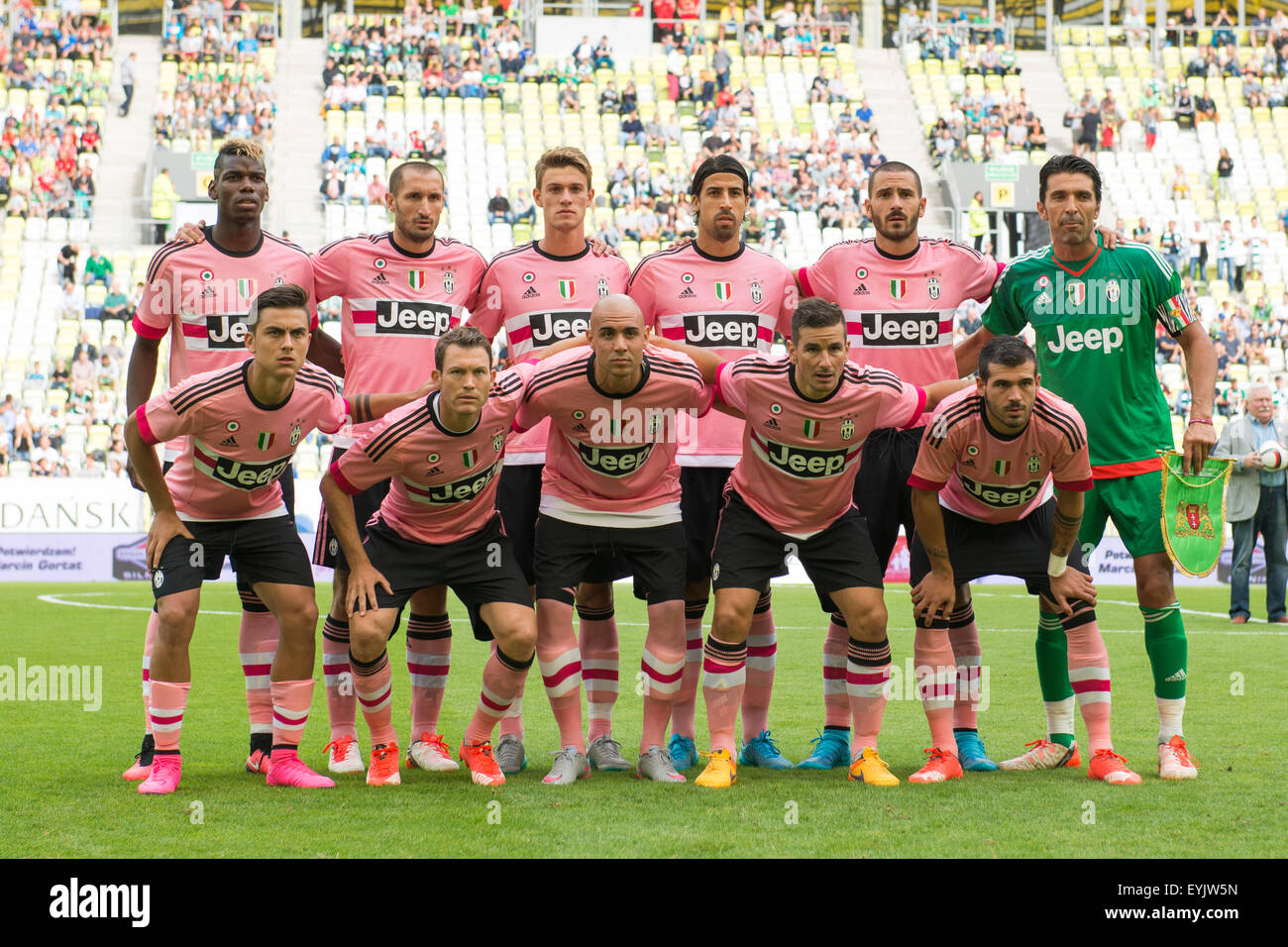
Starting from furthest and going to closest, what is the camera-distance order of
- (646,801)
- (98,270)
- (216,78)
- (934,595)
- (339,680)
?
(216,78) → (98,270) → (339,680) → (934,595) → (646,801)

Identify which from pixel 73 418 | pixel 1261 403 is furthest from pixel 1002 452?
pixel 73 418

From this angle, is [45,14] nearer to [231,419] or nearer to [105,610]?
[105,610]

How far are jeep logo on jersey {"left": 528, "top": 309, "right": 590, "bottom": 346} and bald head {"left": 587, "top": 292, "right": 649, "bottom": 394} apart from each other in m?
0.66

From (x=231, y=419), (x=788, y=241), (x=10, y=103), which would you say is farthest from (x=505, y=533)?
(x=10, y=103)

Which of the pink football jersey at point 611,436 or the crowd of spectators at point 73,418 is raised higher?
the pink football jersey at point 611,436

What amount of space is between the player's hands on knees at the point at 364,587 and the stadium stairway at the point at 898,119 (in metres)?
24.8

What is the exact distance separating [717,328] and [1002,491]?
1.46 meters

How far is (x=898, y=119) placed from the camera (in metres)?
33.4

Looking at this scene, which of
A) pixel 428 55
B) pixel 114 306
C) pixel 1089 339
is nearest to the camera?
pixel 1089 339

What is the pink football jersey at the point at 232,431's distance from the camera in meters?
5.66

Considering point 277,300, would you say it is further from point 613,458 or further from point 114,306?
point 114,306

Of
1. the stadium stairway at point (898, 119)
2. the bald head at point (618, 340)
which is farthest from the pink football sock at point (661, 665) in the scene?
the stadium stairway at point (898, 119)

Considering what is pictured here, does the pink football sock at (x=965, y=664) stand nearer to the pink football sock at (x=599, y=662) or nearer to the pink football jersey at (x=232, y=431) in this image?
the pink football sock at (x=599, y=662)

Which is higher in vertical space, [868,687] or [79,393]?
[868,687]
